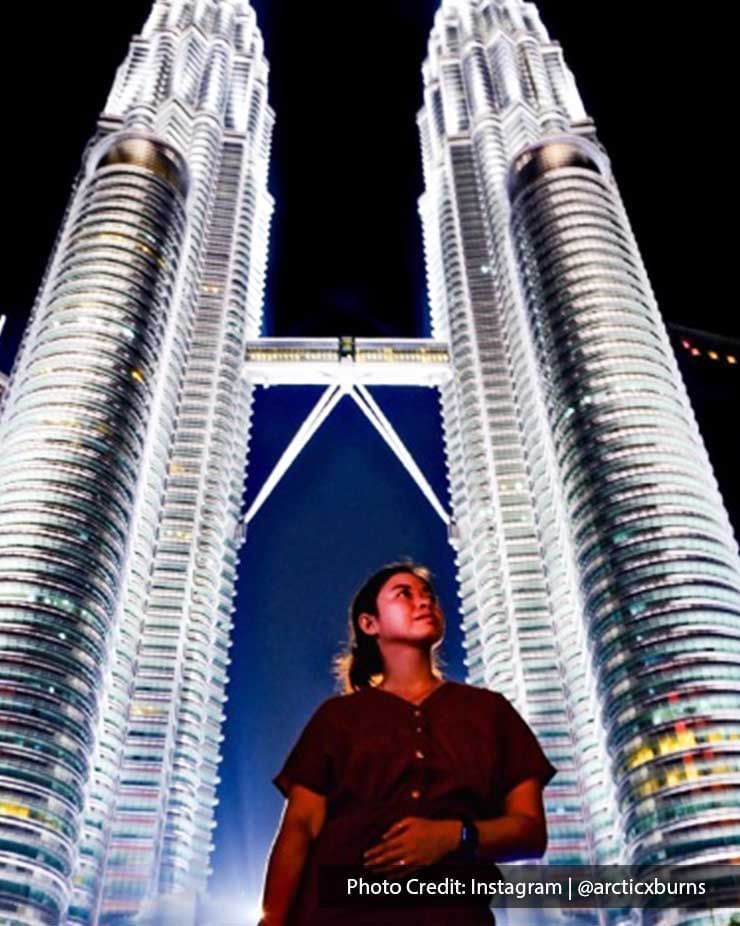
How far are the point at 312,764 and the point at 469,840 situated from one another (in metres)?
0.98

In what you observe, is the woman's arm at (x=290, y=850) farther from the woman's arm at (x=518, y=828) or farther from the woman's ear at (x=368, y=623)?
the woman's ear at (x=368, y=623)

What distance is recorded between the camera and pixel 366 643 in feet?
21.7

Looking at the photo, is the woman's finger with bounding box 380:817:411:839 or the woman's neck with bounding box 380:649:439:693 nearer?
the woman's finger with bounding box 380:817:411:839

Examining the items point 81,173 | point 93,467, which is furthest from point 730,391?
point 81,173

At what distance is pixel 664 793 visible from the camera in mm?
93500

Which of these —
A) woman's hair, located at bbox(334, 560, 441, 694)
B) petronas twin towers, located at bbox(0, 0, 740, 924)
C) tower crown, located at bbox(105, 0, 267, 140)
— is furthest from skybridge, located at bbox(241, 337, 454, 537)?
woman's hair, located at bbox(334, 560, 441, 694)

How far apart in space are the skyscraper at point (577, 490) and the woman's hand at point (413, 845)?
94586mm

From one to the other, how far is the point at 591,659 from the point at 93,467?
58.2 m

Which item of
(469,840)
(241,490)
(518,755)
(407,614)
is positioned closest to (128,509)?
(241,490)

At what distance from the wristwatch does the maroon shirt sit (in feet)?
0.54

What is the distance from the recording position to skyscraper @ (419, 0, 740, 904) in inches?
3851

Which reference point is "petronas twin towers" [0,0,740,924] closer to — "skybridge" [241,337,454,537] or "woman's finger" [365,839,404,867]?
"skybridge" [241,337,454,537]

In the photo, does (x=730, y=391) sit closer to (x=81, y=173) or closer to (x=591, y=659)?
(x=591, y=659)

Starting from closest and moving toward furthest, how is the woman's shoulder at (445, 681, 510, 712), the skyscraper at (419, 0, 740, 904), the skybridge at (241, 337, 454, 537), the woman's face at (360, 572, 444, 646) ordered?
the woman's shoulder at (445, 681, 510, 712)
the woman's face at (360, 572, 444, 646)
the skyscraper at (419, 0, 740, 904)
the skybridge at (241, 337, 454, 537)
